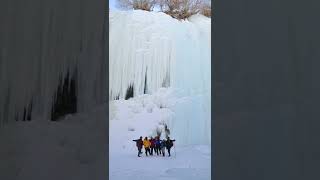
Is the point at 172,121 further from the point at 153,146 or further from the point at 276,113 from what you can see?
the point at 276,113

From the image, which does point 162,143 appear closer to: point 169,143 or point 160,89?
point 169,143

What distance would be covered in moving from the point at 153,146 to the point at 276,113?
1.59 metres

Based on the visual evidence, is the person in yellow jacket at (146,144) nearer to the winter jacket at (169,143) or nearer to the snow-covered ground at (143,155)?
the snow-covered ground at (143,155)
